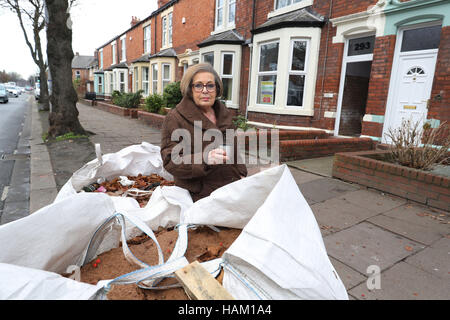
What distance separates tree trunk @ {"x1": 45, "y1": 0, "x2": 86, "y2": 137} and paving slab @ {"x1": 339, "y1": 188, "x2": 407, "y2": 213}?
848 cm

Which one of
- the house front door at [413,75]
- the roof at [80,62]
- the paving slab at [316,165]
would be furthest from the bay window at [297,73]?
the roof at [80,62]

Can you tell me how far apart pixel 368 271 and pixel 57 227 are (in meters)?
2.50

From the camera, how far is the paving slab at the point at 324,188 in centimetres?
464

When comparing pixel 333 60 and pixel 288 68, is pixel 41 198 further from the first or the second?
pixel 333 60

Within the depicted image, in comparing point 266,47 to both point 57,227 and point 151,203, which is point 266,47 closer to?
point 151,203

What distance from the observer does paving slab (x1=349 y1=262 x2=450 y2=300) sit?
2273 mm

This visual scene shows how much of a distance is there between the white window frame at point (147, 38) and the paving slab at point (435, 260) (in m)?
22.7

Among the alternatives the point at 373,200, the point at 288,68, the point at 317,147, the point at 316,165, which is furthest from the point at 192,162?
the point at 288,68

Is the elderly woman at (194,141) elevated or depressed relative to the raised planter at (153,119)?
elevated

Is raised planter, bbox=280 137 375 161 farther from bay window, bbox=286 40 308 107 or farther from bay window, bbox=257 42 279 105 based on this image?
bay window, bbox=257 42 279 105

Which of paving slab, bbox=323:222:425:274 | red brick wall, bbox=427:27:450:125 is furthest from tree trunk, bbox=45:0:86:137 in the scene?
red brick wall, bbox=427:27:450:125

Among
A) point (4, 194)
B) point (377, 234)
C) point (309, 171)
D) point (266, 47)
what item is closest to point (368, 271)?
point (377, 234)

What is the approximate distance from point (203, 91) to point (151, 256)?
4.56 feet

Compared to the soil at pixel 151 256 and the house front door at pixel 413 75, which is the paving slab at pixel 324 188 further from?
the soil at pixel 151 256
